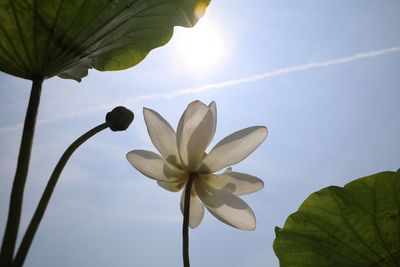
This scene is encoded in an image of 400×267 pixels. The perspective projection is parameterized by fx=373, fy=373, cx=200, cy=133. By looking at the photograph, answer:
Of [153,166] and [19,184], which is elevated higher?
[153,166]

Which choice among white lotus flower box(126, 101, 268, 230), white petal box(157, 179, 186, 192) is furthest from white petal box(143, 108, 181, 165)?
white petal box(157, 179, 186, 192)

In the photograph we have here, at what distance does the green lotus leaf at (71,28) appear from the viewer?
1.21 m

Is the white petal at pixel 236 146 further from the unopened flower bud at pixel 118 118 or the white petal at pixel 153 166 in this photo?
the unopened flower bud at pixel 118 118

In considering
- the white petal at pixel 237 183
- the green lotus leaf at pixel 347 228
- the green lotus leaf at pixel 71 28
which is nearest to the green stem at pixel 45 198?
the green lotus leaf at pixel 71 28

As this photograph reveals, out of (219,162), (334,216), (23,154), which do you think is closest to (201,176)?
(219,162)

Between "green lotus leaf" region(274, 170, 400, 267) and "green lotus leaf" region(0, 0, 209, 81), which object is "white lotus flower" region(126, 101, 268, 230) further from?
"green lotus leaf" region(274, 170, 400, 267)

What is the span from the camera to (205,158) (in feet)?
4.57

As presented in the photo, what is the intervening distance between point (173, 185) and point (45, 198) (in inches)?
23.8

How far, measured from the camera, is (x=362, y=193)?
1877mm

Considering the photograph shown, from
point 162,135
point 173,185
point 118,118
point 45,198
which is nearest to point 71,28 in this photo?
point 118,118

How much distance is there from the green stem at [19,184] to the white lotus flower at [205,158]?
0.38 m

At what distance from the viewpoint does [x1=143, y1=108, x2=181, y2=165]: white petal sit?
137cm

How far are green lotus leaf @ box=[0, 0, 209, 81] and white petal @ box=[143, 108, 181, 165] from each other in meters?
0.34

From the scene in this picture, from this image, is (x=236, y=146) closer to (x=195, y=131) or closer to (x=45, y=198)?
(x=195, y=131)
